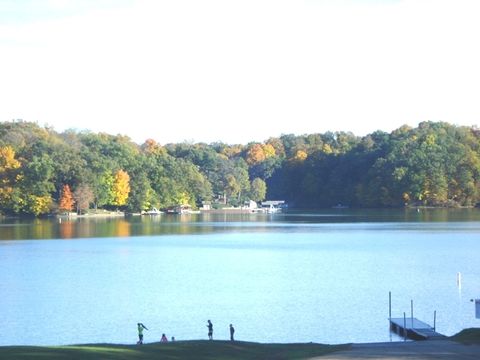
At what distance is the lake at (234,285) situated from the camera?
107 ft

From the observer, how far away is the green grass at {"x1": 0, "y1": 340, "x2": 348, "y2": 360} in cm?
2055

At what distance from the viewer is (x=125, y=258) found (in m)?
60.1

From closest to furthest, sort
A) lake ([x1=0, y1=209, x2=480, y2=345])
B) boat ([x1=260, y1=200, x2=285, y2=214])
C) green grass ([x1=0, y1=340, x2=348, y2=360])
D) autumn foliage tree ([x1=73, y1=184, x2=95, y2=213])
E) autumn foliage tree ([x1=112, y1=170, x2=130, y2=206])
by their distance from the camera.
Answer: green grass ([x1=0, y1=340, x2=348, y2=360]), lake ([x1=0, y1=209, x2=480, y2=345]), autumn foliage tree ([x1=73, y1=184, x2=95, y2=213]), autumn foliage tree ([x1=112, y1=170, x2=130, y2=206]), boat ([x1=260, y1=200, x2=285, y2=214])

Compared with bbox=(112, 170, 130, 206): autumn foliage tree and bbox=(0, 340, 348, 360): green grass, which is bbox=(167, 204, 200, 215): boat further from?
bbox=(0, 340, 348, 360): green grass

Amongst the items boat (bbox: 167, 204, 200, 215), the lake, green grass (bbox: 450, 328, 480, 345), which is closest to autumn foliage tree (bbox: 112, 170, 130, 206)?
boat (bbox: 167, 204, 200, 215)

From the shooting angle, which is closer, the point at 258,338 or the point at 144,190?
the point at 258,338

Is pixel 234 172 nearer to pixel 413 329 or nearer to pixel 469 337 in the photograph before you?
pixel 413 329

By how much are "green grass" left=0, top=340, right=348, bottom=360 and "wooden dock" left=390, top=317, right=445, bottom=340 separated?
258 inches

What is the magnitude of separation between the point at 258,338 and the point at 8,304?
13363 millimetres

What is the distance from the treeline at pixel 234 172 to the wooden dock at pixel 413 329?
92953 mm

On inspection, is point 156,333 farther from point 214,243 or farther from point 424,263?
Result: point 214,243

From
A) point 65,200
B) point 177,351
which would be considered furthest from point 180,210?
point 177,351

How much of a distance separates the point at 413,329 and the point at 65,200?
9588 cm

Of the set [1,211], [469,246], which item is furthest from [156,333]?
[1,211]
